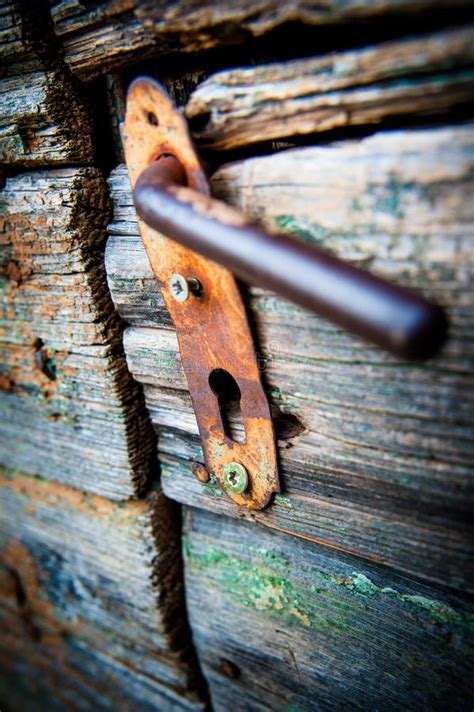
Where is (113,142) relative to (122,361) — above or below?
above

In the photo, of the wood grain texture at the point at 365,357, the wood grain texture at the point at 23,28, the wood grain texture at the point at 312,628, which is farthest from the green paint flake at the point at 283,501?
the wood grain texture at the point at 23,28

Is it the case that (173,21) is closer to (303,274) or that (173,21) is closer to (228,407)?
(303,274)

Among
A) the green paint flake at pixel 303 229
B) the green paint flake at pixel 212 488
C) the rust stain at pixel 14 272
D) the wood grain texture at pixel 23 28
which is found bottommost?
the green paint flake at pixel 212 488

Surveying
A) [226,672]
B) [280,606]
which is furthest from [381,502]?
[226,672]

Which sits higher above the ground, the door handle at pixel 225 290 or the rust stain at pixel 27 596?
the door handle at pixel 225 290

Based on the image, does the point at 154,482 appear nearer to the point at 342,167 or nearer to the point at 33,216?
the point at 33,216

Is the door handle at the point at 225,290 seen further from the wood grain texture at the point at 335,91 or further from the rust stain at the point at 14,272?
the rust stain at the point at 14,272

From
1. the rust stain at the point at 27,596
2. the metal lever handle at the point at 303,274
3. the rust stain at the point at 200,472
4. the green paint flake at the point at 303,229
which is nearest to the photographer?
the metal lever handle at the point at 303,274
